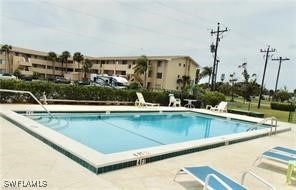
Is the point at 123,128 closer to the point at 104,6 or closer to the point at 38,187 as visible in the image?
the point at 38,187

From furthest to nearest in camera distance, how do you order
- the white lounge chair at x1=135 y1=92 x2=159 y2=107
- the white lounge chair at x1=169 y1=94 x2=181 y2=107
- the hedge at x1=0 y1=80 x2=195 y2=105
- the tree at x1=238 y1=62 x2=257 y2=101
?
the tree at x1=238 y1=62 x2=257 y2=101
the white lounge chair at x1=169 y1=94 x2=181 y2=107
the white lounge chair at x1=135 y1=92 x2=159 y2=107
the hedge at x1=0 y1=80 x2=195 y2=105

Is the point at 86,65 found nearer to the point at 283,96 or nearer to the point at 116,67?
the point at 116,67

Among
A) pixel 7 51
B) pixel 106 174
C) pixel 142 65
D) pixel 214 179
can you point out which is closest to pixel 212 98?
pixel 106 174

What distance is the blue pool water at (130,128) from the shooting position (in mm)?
8984

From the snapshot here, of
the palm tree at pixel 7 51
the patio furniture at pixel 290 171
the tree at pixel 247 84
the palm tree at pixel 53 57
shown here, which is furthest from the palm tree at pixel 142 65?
the patio furniture at pixel 290 171

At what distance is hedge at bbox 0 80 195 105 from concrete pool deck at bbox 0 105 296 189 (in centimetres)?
683

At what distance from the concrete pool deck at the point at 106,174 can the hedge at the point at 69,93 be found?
683 centimetres

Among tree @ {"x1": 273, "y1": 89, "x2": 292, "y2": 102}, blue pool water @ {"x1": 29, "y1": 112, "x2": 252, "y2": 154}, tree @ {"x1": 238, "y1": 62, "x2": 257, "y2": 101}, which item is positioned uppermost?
tree @ {"x1": 238, "y1": 62, "x2": 257, "y2": 101}

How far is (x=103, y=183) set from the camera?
14.7ft

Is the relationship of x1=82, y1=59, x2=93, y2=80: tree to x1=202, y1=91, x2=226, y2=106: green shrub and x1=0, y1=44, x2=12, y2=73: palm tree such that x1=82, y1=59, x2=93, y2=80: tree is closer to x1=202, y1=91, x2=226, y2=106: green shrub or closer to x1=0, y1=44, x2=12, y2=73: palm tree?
x1=0, y1=44, x2=12, y2=73: palm tree

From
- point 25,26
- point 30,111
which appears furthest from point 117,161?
point 25,26

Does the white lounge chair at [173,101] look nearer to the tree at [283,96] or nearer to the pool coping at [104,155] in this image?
the pool coping at [104,155]

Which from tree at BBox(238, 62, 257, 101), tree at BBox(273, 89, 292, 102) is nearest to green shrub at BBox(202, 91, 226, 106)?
tree at BBox(238, 62, 257, 101)

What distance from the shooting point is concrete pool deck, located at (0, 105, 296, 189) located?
4.43m
